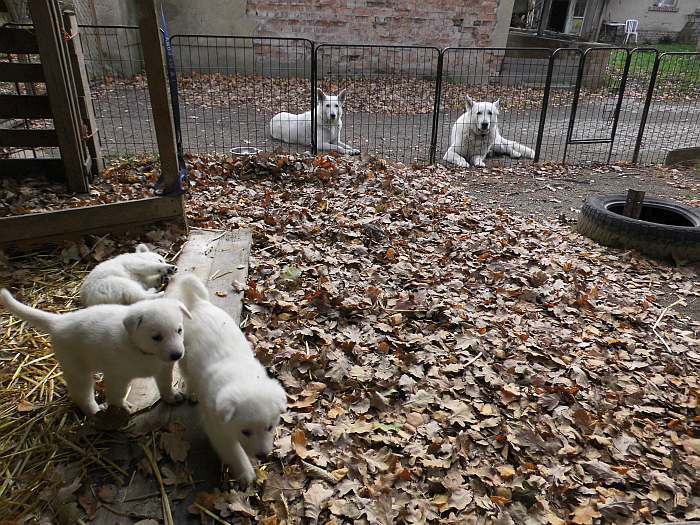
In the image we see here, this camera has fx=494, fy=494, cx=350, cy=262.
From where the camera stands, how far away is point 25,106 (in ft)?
17.4

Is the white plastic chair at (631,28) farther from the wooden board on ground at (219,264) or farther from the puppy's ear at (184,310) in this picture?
the puppy's ear at (184,310)

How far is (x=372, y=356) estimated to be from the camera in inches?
140

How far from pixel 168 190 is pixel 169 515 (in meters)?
2.99

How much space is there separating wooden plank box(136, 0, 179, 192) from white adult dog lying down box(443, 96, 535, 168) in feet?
20.8

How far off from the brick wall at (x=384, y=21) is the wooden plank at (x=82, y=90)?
1075 cm

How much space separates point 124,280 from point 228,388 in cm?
124

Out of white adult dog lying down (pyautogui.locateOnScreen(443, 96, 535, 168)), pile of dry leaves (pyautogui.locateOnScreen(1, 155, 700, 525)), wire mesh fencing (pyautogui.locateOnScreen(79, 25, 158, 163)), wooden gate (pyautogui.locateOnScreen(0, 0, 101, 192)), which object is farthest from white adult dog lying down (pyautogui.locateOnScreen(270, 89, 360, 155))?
wooden gate (pyautogui.locateOnScreen(0, 0, 101, 192))

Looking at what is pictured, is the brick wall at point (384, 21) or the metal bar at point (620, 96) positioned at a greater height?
the brick wall at point (384, 21)

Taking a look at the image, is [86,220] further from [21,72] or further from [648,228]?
[648,228]

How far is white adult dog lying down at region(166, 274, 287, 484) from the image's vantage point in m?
2.16

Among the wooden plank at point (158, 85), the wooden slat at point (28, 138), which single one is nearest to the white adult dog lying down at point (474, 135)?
the wooden plank at point (158, 85)

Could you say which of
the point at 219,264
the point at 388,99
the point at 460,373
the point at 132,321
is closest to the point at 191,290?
the point at 132,321

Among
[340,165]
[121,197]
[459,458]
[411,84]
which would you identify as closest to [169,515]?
[459,458]

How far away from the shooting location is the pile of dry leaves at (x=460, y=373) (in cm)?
261
